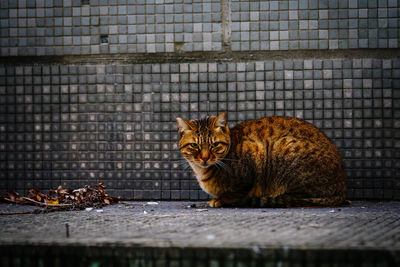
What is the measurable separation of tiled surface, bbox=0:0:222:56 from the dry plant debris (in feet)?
4.70

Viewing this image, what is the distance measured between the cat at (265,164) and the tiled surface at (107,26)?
41.2 inches

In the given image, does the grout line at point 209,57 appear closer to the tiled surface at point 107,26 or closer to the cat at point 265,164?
the tiled surface at point 107,26

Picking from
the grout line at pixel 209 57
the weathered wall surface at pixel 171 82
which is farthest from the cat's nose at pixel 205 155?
the grout line at pixel 209 57

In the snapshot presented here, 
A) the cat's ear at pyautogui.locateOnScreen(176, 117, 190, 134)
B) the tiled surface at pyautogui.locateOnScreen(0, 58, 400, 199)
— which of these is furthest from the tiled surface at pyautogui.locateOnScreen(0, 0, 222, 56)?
the cat's ear at pyautogui.locateOnScreen(176, 117, 190, 134)

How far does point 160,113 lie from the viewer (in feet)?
16.1

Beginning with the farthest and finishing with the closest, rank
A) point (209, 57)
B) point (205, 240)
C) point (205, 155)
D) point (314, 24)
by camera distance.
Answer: point (209, 57), point (314, 24), point (205, 155), point (205, 240)

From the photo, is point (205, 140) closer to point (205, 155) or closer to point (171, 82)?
point (205, 155)

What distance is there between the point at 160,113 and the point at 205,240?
2.48 metres

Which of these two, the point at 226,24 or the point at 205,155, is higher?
the point at 226,24

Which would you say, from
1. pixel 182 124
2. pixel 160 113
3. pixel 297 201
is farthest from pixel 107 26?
pixel 297 201

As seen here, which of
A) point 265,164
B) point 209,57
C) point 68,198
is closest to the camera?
point 265,164

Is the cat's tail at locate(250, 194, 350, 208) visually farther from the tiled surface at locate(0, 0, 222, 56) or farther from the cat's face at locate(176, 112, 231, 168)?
the tiled surface at locate(0, 0, 222, 56)

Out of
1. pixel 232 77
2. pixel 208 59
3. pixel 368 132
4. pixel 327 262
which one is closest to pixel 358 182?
pixel 368 132

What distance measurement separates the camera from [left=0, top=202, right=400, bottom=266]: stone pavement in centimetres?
242
